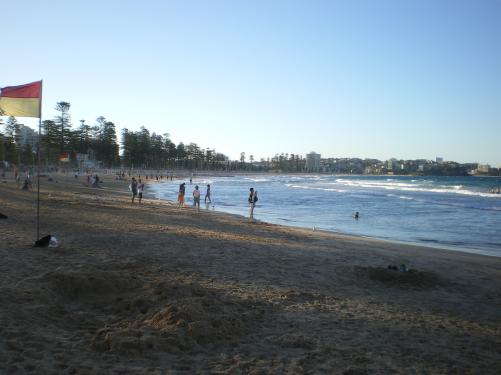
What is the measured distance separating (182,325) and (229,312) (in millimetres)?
900

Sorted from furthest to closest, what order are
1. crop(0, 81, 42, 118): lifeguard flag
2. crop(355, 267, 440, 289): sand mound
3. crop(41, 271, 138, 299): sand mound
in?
crop(0, 81, 42, 118): lifeguard flag < crop(355, 267, 440, 289): sand mound < crop(41, 271, 138, 299): sand mound

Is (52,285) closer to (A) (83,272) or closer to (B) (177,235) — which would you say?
(A) (83,272)

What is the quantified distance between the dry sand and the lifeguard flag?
3.01 m

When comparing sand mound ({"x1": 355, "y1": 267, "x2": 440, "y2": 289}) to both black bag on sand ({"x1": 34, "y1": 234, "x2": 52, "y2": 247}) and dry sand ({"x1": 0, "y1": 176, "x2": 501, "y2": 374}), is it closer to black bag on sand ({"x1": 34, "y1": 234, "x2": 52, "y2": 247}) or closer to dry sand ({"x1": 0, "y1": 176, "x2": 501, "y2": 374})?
dry sand ({"x1": 0, "y1": 176, "x2": 501, "y2": 374})

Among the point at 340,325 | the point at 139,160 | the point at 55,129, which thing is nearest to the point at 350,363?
the point at 340,325

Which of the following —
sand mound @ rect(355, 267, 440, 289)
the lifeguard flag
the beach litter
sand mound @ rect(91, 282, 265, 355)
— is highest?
the lifeguard flag

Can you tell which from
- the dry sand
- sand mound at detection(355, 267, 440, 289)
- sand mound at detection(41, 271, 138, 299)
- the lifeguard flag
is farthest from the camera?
the lifeguard flag

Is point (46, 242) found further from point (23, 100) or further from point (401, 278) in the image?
point (401, 278)

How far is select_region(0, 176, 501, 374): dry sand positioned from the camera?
4.23 m

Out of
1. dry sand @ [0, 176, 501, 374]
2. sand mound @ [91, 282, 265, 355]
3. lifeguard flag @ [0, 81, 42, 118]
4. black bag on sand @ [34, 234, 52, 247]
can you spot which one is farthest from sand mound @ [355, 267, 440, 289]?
lifeguard flag @ [0, 81, 42, 118]

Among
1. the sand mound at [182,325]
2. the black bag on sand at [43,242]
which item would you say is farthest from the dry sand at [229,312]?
the black bag on sand at [43,242]

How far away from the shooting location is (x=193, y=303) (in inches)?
212

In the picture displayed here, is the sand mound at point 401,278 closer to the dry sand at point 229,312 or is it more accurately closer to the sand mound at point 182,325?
the dry sand at point 229,312

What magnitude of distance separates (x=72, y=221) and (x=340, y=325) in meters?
10.9
